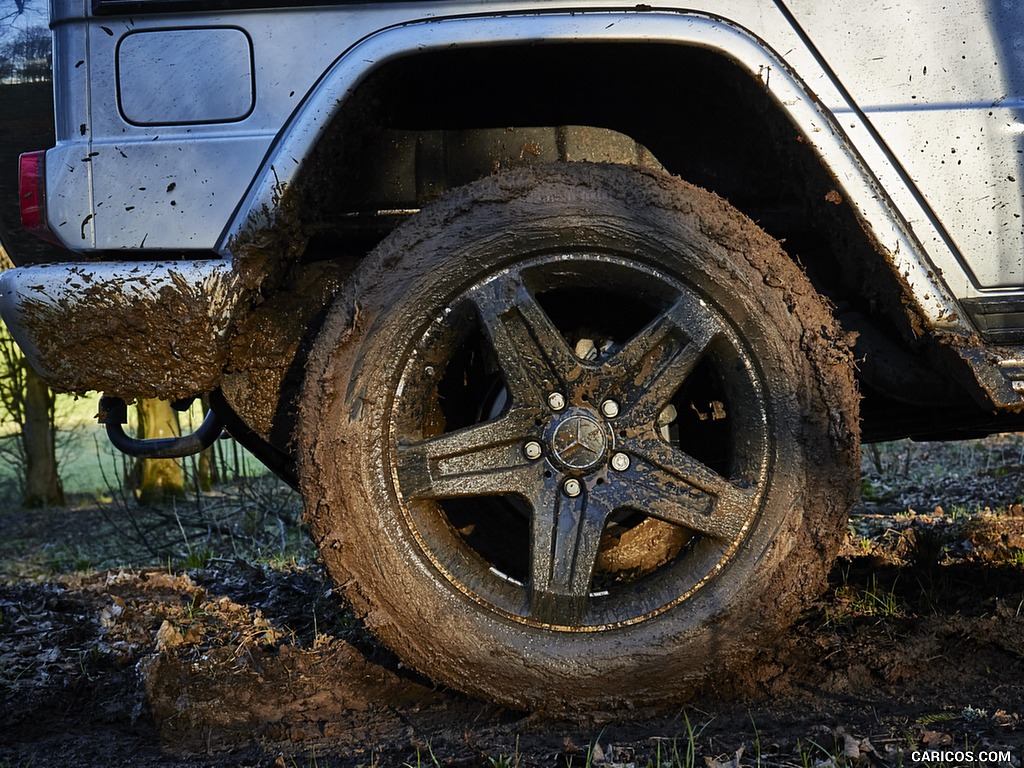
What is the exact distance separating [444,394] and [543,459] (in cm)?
66

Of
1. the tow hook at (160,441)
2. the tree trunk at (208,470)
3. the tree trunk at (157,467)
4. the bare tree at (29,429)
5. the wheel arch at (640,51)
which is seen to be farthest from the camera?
the bare tree at (29,429)

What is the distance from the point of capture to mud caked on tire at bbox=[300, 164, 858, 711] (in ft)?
6.86

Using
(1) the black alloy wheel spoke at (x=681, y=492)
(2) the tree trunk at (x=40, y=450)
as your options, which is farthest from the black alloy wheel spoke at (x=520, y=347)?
(2) the tree trunk at (x=40, y=450)

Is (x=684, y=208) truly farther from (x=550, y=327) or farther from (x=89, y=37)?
(x=89, y=37)

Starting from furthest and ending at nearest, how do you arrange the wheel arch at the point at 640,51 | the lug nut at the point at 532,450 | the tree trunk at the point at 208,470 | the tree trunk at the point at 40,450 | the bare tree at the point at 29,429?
the tree trunk at the point at 40,450, the bare tree at the point at 29,429, the tree trunk at the point at 208,470, the lug nut at the point at 532,450, the wheel arch at the point at 640,51

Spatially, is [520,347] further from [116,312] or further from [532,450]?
[116,312]

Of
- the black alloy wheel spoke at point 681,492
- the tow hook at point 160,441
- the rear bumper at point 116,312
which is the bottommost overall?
the black alloy wheel spoke at point 681,492

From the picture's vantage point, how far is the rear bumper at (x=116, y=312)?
2.15m

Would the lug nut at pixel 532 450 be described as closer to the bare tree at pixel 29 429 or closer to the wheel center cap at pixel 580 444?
the wheel center cap at pixel 580 444

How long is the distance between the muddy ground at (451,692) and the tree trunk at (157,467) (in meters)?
5.43

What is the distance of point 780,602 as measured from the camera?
208 centimetres

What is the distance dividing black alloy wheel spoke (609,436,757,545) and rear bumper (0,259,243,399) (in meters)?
1.11

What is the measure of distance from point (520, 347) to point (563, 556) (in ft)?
1.78

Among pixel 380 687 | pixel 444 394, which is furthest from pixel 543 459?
pixel 380 687
